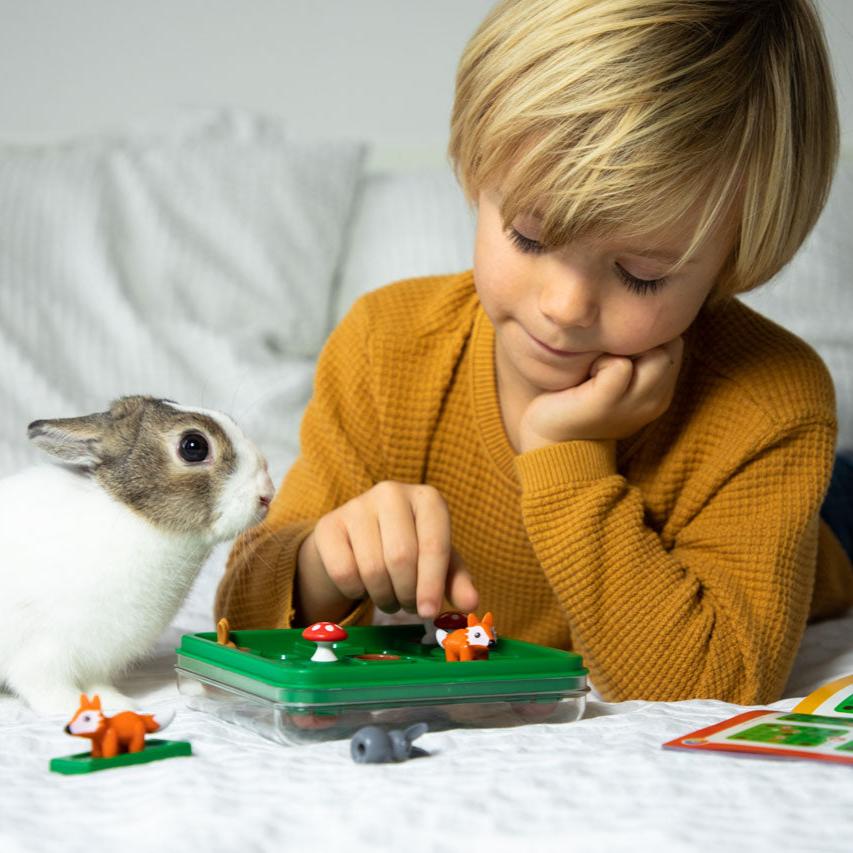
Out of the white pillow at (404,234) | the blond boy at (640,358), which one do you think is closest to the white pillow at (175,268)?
the white pillow at (404,234)

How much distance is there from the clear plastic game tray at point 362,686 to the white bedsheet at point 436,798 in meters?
0.02

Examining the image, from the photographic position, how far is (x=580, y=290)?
0.86 meters

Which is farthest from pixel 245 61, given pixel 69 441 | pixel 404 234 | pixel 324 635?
pixel 324 635

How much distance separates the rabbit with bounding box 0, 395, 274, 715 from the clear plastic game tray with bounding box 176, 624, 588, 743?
6 cm

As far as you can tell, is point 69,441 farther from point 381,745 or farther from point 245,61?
point 245,61

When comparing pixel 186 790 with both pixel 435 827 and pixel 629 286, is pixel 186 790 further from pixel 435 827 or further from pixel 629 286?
pixel 629 286

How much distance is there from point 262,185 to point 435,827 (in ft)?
4.47

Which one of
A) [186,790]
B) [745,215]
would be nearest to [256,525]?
[186,790]

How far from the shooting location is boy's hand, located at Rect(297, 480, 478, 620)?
83 cm

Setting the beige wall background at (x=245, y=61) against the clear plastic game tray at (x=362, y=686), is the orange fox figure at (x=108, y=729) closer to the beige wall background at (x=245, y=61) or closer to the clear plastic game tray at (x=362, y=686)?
A: the clear plastic game tray at (x=362, y=686)

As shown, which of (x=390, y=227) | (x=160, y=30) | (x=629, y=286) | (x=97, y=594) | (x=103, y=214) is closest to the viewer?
(x=97, y=594)

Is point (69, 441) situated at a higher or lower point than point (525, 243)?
lower

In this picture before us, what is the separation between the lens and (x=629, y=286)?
88cm

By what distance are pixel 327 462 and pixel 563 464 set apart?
0.94ft
